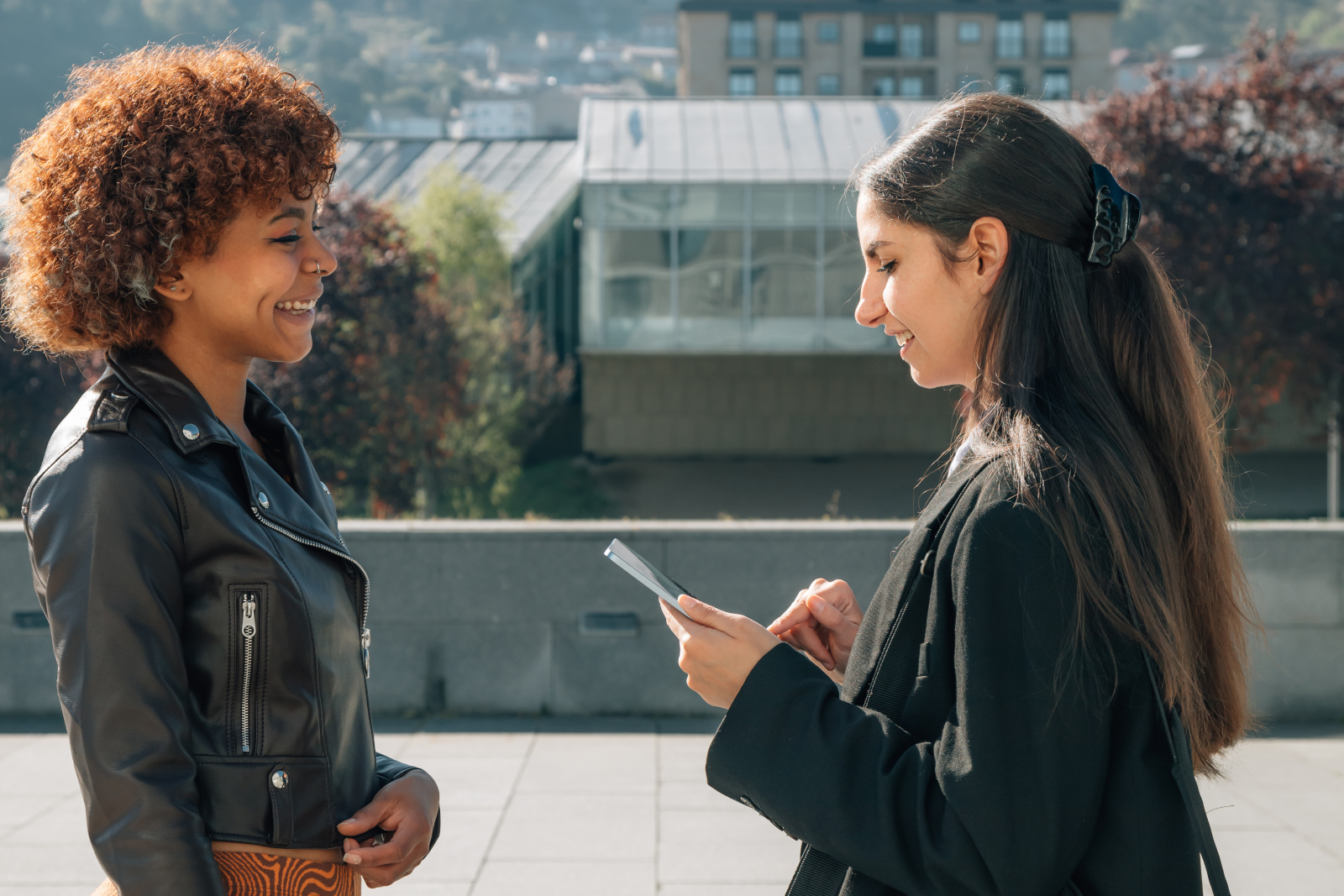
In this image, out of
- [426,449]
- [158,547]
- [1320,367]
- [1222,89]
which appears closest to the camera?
[158,547]

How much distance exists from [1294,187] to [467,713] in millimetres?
12073

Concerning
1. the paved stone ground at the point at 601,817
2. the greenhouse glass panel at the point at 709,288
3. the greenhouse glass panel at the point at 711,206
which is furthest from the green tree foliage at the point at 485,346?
the paved stone ground at the point at 601,817

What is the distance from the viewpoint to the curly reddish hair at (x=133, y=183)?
5.30ft

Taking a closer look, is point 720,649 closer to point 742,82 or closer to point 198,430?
point 198,430

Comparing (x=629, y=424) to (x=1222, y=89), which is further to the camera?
(x=629, y=424)

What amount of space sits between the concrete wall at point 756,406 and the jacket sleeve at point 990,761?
2454 cm

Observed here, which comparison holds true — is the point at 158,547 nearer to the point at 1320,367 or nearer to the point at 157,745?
the point at 157,745

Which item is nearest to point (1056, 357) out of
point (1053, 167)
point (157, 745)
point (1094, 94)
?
point (1053, 167)

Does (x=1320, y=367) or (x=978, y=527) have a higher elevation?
(x=978, y=527)

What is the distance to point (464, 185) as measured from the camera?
82.9ft

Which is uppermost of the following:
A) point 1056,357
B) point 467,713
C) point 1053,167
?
point 1053,167

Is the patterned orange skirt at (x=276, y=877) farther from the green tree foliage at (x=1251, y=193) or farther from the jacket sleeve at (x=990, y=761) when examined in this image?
the green tree foliage at (x=1251, y=193)

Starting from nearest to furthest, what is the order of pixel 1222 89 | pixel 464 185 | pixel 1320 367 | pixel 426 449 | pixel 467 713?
pixel 467 713, pixel 1222 89, pixel 1320 367, pixel 426 449, pixel 464 185

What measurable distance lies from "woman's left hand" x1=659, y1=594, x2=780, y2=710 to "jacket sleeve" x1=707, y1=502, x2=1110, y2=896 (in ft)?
0.55
